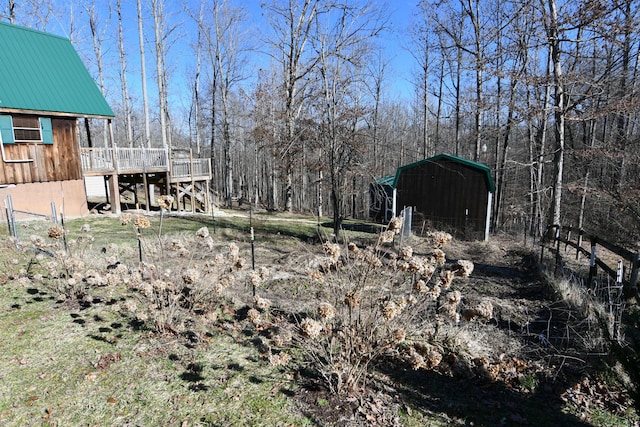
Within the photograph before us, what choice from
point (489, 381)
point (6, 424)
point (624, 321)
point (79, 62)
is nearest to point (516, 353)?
point (489, 381)

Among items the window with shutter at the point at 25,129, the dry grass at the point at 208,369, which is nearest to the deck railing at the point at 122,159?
the window with shutter at the point at 25,129

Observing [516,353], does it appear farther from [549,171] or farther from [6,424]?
[549,171]

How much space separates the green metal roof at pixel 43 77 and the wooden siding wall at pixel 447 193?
12.7 metres

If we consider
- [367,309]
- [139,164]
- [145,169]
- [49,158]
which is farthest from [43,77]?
[367,309]

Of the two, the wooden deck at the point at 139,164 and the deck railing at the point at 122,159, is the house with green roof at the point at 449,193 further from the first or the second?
the deck railing at the point at 122,159

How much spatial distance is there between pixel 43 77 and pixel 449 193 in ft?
52.1

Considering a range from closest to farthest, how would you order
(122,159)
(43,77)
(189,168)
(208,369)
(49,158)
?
(208,369), (49,158), (43,77), (122,159), (189,168)

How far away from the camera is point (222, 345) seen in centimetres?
439

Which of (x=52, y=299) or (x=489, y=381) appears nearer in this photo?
(x=489, y=381)

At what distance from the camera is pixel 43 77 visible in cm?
1273

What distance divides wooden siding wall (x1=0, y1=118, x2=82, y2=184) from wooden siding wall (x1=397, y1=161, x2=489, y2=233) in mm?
12930

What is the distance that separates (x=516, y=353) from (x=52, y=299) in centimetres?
662

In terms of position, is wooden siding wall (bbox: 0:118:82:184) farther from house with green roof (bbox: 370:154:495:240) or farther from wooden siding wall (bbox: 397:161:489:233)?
wooden siding wall (bbox: 397:161:489:233)

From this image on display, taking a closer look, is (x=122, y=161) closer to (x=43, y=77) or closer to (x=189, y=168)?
(x=189, y=168)
